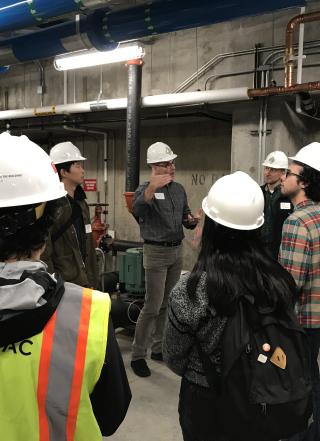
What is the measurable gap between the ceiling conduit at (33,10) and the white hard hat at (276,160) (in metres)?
1.83

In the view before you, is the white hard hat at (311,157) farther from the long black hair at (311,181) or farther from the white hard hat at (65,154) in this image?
the white hard hat at (65,154)

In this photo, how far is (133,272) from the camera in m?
3.82

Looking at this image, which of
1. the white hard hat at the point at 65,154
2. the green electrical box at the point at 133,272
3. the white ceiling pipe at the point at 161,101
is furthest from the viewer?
the green electrical box at the point at 133,272

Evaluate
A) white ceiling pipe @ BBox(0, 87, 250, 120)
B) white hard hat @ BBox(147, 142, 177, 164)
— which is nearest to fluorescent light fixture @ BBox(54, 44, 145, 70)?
white ceiling pipe @ BBox(0, 87, 250, 120)

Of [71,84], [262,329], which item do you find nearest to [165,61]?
[71,84]

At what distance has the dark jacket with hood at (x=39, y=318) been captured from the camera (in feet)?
2.41

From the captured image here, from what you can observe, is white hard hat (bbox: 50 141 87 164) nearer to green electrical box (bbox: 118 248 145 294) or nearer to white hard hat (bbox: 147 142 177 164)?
white hard hat (bbox: 147 142 177 164)

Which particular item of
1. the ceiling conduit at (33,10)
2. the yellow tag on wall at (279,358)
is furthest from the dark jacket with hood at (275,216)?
the yellow tag on wall at (279,358)

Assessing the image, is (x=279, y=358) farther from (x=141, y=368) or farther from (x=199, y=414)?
(x=141, y=368)

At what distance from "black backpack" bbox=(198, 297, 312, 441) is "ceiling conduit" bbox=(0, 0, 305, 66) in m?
1.75

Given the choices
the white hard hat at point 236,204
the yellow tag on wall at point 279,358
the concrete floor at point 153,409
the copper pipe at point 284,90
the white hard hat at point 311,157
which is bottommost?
the concrete floor at point 153,409

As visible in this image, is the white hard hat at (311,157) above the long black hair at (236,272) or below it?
above

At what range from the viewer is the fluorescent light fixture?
12.2ft

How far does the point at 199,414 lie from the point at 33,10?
94.0 inches
